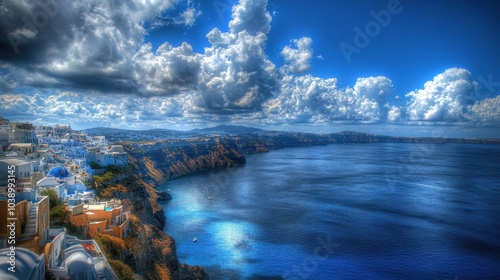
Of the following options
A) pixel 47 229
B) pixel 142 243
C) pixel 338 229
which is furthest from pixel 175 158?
pixel 47 229

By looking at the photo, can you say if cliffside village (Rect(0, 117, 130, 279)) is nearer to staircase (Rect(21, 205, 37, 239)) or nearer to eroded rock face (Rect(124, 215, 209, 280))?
staircase (Rect(21, 205, 37, 239))

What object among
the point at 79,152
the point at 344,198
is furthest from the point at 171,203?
the point at 344,198

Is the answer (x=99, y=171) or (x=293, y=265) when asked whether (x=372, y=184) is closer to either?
(x=293, y=265)

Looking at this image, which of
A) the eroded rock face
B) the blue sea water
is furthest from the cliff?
the blue sea water

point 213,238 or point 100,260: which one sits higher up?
point 100,260

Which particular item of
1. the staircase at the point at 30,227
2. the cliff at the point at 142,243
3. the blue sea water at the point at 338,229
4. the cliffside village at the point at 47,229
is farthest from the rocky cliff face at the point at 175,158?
the staircase at the point at 30,227

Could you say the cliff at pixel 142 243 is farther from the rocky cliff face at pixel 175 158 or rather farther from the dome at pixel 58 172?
the rocky cliff face at pixel 175 158

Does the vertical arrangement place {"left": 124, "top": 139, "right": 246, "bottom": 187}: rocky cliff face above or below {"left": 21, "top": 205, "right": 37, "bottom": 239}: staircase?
below

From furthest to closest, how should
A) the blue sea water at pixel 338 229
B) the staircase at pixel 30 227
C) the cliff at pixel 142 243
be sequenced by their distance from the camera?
the blue sea water at pixel 338 229 → the cliff at pixel 142 243 → the staircase at pixel 30 227
